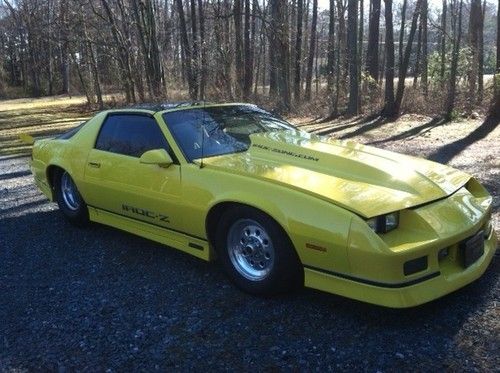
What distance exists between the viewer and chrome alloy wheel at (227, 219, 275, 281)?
3641 millimetres

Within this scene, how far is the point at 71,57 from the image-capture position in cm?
2909

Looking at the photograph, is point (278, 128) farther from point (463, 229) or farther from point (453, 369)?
point (453, 369)

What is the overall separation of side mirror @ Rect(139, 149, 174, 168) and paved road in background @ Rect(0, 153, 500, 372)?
94cm

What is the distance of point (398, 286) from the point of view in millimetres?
3066

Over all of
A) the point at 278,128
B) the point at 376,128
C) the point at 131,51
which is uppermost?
the point at 131,51

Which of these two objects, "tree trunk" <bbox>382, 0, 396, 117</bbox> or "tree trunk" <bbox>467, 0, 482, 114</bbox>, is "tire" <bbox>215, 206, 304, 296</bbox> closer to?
"tree trunk" <bbox>382, 0, 396, 117</bbox>

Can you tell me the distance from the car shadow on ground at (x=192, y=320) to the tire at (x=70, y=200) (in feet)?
3.18

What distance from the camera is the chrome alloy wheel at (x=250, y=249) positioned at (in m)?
3.64

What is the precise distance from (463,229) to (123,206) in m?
2.94

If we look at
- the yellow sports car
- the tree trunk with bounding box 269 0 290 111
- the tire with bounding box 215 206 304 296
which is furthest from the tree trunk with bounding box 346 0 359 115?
the tire with bounding box 215 206 304 296

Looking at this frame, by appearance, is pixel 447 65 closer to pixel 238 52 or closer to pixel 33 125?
pixel 238 52

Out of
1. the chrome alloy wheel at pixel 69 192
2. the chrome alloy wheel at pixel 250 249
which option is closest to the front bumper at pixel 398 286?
the chrome alloy wheel at pixel 250 249

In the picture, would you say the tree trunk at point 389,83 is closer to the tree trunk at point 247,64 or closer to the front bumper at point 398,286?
the tree trunk at point 247,64

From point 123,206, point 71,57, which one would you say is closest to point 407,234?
point 123,206
